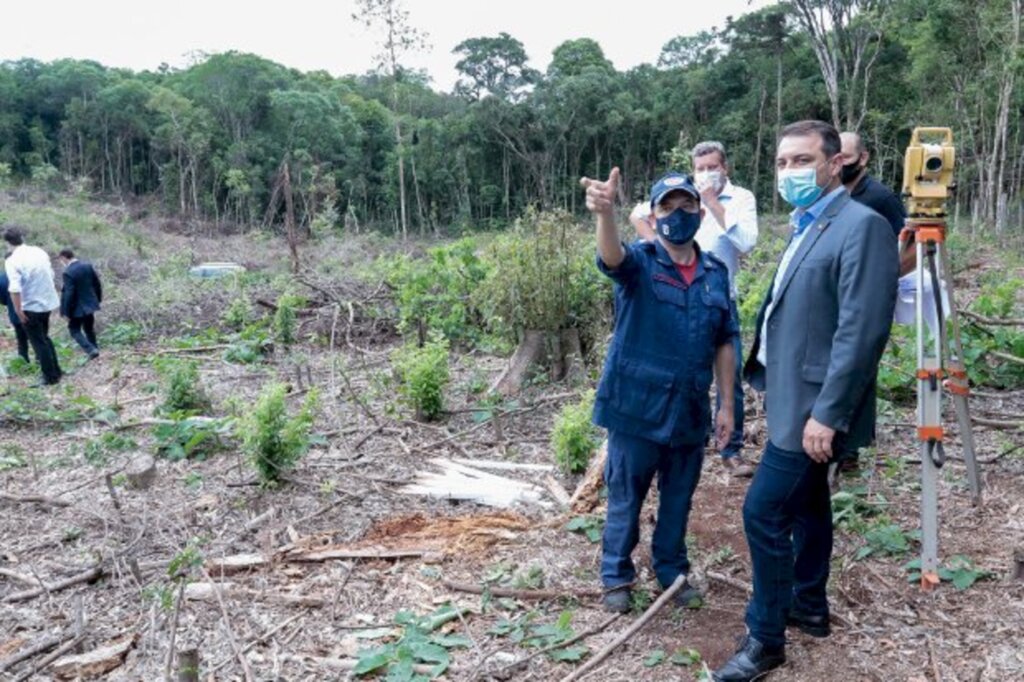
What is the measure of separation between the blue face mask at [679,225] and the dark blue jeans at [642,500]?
0.79 metres

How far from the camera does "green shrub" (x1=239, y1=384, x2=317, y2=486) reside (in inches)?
195

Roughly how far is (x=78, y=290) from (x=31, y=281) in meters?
1.07

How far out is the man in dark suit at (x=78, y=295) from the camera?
10008 millimetres

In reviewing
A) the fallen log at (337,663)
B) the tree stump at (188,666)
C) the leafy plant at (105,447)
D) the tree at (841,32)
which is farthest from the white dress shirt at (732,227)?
the tree at (841,32)

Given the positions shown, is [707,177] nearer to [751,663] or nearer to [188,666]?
[751,663]

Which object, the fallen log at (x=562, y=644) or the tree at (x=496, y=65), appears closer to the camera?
the fallen log at (x=562, y=644)

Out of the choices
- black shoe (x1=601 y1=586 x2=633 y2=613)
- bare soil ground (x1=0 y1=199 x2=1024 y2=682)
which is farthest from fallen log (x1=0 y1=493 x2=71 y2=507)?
black shoe (x1=601 y1=586 x2=633 y2=613)

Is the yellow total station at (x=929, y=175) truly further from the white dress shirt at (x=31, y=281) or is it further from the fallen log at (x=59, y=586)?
the white dress shirt at (x=31, y=281)

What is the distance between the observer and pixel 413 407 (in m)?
6.50

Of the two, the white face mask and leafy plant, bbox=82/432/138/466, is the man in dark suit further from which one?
the white face mask

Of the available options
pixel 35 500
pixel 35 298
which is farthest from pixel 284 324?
pixel 35 500

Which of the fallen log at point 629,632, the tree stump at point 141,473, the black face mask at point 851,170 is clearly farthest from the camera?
the tree stump at point 141,473

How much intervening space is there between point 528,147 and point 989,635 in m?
38.3

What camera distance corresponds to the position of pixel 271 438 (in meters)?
4.99
